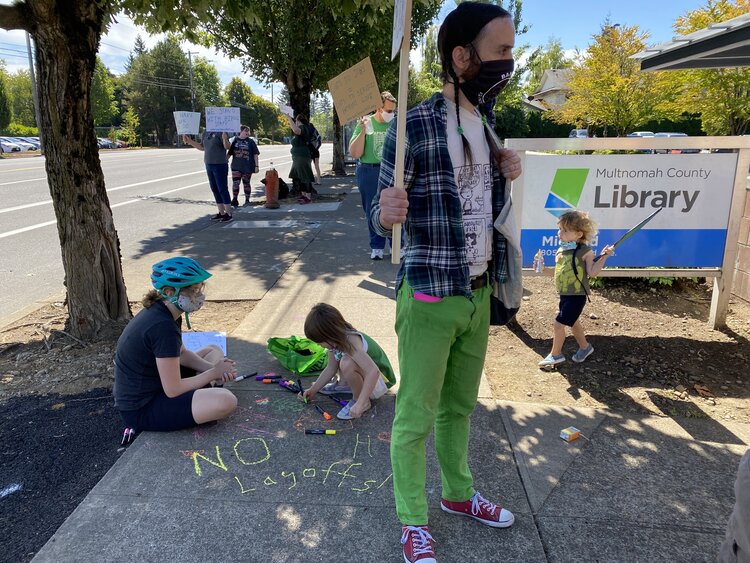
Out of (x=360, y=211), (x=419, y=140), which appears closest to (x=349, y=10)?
(x=419, y=140)

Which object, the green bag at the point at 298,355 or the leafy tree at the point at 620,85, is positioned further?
the leafy tree at the point at 620,85

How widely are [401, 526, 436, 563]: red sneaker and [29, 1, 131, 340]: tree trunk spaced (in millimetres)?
3300

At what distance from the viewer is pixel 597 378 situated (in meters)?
4.10

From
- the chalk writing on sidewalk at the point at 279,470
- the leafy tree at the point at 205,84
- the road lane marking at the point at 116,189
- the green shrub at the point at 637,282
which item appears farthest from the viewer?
the leafy tree at the point at 205,84

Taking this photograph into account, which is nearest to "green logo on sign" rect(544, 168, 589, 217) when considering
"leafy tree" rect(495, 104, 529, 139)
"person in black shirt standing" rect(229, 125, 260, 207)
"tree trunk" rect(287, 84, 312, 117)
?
"person in black shirt standing" rect(229, 125, 260, 207)

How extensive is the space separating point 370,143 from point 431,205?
185 inches

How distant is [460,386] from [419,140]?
3.37 feet

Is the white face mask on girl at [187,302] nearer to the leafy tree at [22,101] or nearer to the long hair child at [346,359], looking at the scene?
the long hair child at [346,359]

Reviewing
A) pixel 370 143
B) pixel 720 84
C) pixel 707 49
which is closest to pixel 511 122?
pixel 720 84

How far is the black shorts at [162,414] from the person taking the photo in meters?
3.12

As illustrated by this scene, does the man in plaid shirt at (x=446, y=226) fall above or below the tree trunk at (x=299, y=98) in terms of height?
below

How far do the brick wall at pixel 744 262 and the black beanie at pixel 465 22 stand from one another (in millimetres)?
4434

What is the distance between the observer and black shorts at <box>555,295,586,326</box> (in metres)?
4.13

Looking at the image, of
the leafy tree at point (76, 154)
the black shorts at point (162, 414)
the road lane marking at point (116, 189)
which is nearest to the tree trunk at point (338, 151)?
the road lane marking at point (116, 189)
